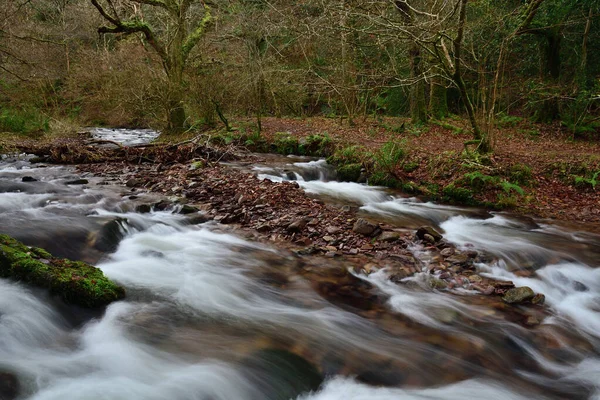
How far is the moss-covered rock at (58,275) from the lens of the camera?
407 centimetres

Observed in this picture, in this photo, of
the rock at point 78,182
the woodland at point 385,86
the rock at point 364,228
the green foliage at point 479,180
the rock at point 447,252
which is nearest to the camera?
the rock at point 447,252

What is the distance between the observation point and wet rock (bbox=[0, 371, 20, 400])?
291 cm

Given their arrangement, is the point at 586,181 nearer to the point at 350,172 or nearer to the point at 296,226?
the point at 350,172

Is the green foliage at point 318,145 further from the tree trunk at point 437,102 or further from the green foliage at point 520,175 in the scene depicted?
the tree trunk at point 437,102

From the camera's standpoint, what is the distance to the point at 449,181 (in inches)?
360

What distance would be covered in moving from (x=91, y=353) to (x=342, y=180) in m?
7.75

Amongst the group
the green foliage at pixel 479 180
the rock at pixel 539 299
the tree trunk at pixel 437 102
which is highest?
the tree trunk at pixel 437 102

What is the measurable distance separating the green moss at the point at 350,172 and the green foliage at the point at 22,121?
12809 millimetres

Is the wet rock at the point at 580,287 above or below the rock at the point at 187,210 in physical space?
below

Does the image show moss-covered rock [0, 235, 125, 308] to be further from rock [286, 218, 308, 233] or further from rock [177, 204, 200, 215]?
rock [177, 204, 200, 215]

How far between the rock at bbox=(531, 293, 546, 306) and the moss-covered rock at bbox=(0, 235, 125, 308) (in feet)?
15.3

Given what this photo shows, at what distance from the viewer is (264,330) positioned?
13.9 ft

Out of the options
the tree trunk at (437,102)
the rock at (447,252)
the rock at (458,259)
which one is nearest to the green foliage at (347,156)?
the rock at (447,252)

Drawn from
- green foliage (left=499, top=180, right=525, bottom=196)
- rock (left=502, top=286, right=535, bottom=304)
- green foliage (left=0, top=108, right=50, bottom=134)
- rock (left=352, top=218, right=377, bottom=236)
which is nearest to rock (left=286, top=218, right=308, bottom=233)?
rock (left=352, top=218, right=377, bottom=236)
